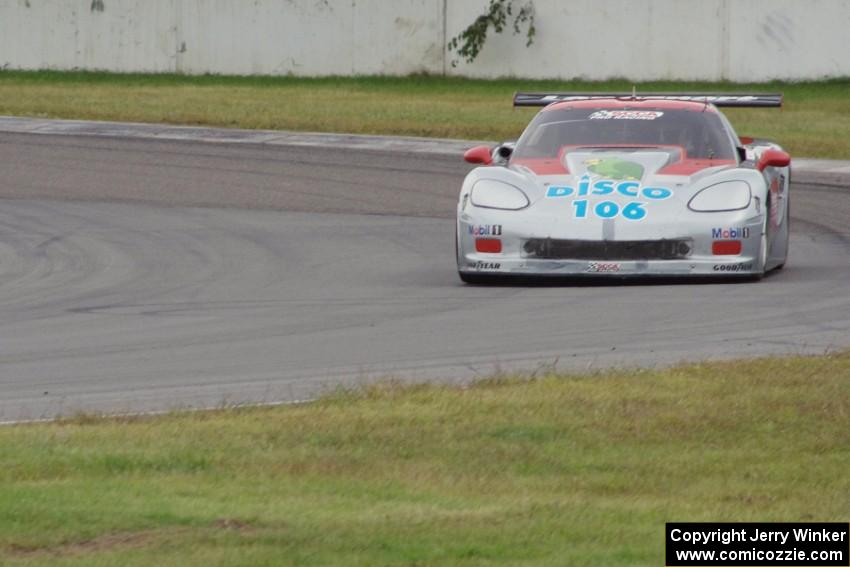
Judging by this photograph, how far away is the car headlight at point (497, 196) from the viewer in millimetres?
11648

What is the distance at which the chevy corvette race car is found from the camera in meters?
11.3

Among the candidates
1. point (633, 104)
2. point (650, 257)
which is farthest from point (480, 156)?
point (650, 257)

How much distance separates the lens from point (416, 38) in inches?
A: 1508

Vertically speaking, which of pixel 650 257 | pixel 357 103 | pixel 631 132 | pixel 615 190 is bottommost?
pixel 357 103

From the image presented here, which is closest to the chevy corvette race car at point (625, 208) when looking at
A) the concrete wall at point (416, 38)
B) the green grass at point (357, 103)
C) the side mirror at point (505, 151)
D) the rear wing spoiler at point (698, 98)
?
the side mirror at point (505, 151)

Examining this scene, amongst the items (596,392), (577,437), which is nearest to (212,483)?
(577,437)

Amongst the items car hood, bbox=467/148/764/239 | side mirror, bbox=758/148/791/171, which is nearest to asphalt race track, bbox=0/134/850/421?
car hood, bbox=467/148/764/239

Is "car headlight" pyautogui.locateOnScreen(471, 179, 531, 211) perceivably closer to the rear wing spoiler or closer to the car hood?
the car hood

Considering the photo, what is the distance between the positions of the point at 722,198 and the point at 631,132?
4.27 feet

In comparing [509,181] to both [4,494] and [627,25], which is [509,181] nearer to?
[4,494]

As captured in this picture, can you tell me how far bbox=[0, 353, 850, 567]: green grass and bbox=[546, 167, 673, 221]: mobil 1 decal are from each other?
355 cm

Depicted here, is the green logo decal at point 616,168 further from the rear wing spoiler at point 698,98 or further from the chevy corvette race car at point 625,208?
the rear wing spoiler at point 698,98

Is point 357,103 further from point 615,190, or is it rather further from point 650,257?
point 650,257

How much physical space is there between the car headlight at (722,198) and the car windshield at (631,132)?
801 millimetres
